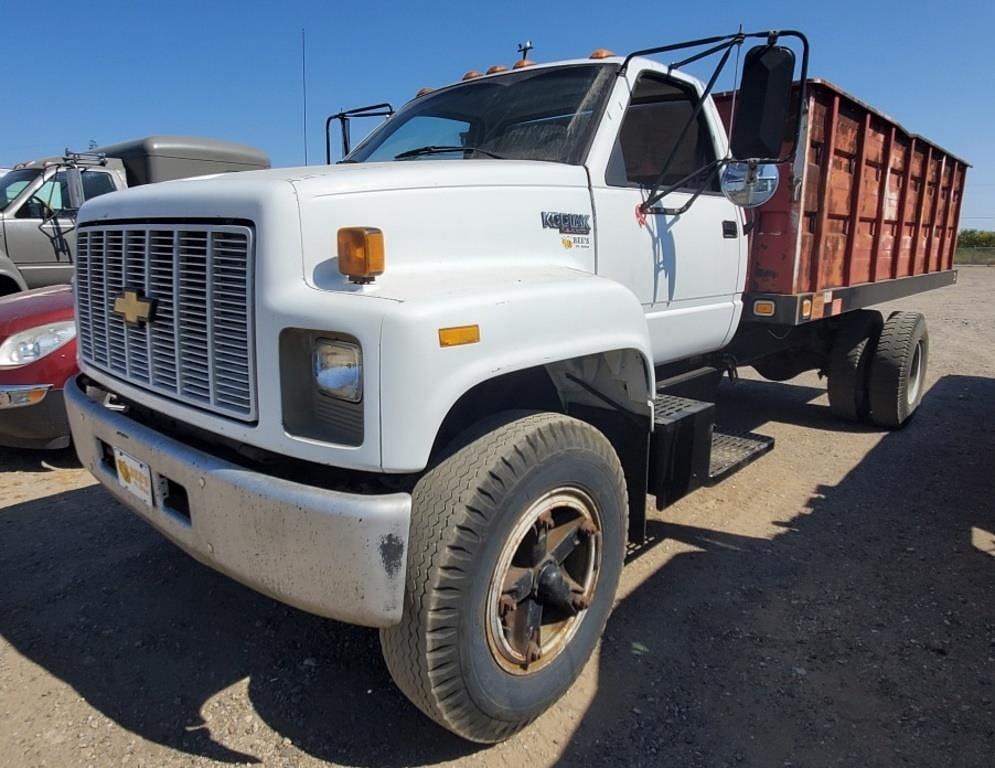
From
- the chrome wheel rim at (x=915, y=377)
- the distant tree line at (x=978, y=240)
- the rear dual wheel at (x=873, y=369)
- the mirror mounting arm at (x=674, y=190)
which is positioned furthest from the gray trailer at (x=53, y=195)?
the distant tree line at (x=978, y=240)

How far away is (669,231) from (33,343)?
414cm

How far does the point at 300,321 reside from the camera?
6.51ft

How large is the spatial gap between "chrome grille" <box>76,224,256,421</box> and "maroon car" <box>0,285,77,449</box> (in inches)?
91.7

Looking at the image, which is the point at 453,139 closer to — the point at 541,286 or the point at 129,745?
the point at 541,286

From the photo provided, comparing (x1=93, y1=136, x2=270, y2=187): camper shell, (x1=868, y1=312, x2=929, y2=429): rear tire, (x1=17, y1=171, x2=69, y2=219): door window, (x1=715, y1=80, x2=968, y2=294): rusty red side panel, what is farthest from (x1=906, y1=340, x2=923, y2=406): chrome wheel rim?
(x1=17, y1=171, x2=69, y2=219): door window

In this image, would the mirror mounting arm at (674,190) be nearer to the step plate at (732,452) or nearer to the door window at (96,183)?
the step plate at (732,452)

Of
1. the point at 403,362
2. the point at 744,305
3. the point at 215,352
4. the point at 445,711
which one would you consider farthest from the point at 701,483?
the point at 215,352

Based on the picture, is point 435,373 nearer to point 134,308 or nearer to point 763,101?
point 134,308

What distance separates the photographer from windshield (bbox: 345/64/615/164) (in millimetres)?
3146

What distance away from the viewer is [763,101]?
2869 mm

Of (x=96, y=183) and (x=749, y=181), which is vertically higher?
(x=96, y=183)

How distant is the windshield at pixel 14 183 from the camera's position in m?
8.28

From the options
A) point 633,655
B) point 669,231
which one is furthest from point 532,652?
point 669,231

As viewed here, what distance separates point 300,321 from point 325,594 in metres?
0.76
